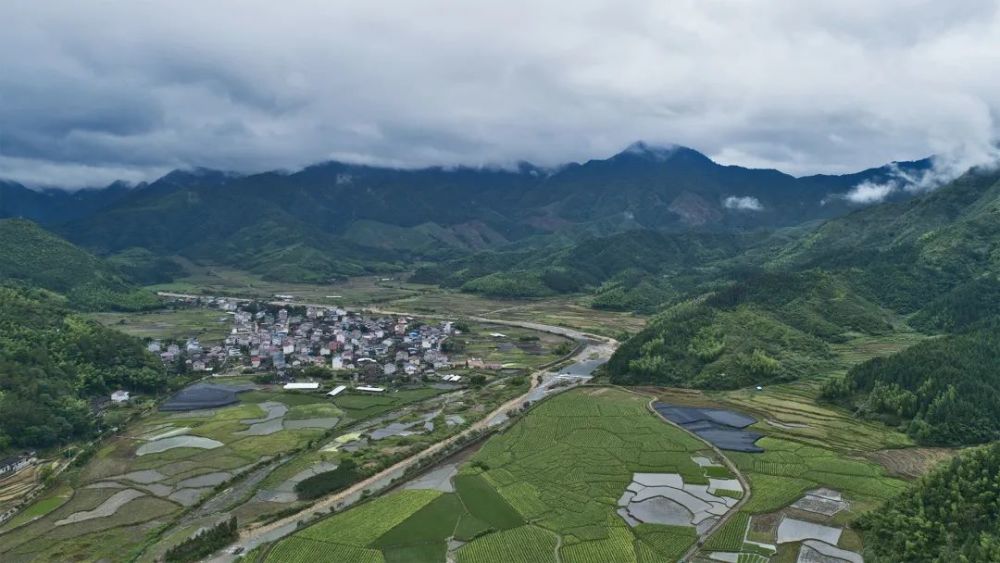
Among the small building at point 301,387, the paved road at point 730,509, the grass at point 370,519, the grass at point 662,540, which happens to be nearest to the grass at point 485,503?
the grass at point 370,519

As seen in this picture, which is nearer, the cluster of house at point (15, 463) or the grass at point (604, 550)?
the grass at point (604, 550)

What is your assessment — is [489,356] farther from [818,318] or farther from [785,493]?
[785,493]

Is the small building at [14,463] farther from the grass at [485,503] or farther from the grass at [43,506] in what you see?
the grass at [485,503]

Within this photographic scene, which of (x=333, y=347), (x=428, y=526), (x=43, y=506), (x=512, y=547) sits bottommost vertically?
(x=43, y=506)

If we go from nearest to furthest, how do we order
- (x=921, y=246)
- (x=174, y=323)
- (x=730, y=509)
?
(x=730, y=509) < (x=174, y=323) < (x=921, y=246)

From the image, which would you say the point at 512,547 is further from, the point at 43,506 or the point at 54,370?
the point at 54,370

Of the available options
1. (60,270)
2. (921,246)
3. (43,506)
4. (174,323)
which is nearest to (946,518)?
(43,506)
